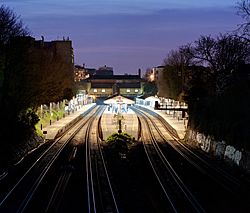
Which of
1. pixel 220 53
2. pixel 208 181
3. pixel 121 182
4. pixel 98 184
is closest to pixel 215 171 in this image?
pixel 208 181

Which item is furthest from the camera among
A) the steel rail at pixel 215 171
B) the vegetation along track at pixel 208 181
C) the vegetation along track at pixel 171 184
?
the steel rail at pixel 215 171

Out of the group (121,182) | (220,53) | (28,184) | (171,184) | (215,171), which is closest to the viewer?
(28,184)

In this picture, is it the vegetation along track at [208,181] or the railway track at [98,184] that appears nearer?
the railway track at [98,184]

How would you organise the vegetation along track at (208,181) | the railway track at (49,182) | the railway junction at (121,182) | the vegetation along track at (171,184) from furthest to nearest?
1. the vegetation along track at (208,181)
2. the railway junction at (121,182)
3. the railway track at (49,182)
4. the vegetation along track at (171,184)

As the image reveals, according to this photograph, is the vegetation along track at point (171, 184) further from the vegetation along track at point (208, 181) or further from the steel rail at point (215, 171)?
the steel rail at point (215, 171)

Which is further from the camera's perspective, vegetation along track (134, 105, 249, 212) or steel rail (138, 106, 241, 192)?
steel rail (138, 106, 241, 192)

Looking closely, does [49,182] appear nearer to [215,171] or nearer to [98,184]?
[98,184]

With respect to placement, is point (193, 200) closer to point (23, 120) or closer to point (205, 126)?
point (205, 126)

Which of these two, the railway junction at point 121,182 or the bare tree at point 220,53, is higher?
the bare tree at point 220,53

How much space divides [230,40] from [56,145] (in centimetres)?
3103

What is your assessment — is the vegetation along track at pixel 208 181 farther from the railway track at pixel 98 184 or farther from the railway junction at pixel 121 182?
the railway track at pixel 98 184

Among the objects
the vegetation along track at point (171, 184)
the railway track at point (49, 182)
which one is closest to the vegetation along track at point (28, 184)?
the railway track at point (49, 182)

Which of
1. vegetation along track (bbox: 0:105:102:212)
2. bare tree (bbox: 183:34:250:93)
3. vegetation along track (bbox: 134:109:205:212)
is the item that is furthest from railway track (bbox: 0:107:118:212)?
bare tree (bbox: 183:34:250:93)

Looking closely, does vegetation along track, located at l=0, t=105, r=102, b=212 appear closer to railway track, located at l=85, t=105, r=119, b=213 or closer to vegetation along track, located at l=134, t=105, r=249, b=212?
railway track, located at l=85, t=105, r=119, b=213
